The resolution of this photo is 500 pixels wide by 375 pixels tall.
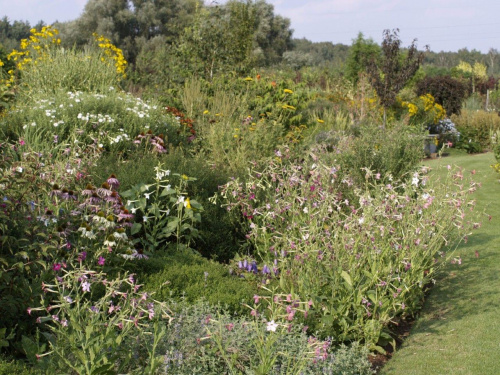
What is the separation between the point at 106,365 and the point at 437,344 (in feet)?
8.95

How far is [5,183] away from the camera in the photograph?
145 inches

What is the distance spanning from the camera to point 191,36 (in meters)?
13.0

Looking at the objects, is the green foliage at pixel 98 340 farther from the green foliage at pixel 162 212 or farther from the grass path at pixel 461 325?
the grass path at pixel 461 325

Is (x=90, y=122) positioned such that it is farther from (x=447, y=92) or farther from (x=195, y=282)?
(x=447, y=92)

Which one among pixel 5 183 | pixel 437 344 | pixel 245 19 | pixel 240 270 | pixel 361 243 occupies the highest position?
pixel 245 19

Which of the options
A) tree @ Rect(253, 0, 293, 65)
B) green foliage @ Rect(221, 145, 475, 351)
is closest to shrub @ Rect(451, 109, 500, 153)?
green foliage @ Rect(221, 145, 475, 351)

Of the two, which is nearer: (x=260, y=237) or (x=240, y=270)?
(x=240, y=270)

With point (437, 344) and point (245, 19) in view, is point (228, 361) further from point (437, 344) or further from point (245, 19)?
point (245, 19)

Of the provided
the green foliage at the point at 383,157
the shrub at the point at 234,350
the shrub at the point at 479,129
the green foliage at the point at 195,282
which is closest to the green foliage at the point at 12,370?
the shrub at the point at 234,350

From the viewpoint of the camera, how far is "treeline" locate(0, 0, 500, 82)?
13047 millimetres

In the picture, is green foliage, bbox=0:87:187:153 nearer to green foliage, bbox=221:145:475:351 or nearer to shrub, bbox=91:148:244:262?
shrub, bbox=91:148:244:262

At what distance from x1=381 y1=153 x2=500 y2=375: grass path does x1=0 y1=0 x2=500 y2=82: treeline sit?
8.36 metres

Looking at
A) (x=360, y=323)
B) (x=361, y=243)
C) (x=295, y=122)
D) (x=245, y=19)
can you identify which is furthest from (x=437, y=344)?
(x=245, y=19)

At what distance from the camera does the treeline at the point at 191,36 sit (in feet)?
42.8
